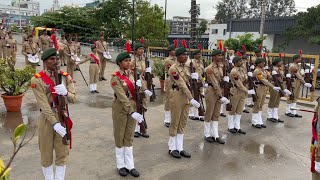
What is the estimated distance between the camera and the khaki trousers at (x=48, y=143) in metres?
3.91

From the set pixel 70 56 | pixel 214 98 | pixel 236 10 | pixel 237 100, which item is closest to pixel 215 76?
pixel 214 98

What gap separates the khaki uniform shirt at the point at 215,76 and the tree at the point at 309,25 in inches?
841

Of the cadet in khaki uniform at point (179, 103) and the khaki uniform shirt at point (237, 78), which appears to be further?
the khaki uniform shirt at point (237, 78)

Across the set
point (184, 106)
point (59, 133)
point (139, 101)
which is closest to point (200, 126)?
point (184, 106)

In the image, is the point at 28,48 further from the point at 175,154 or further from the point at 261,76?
the point at 261,76

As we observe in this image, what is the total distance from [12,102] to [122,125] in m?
4.08

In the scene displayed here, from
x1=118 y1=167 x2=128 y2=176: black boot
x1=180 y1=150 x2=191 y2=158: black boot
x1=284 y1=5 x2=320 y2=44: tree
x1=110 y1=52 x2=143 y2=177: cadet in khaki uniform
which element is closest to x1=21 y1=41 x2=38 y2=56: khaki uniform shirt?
x1=110 y1=52 x2=143 y2=177: cadet in khaki uniform

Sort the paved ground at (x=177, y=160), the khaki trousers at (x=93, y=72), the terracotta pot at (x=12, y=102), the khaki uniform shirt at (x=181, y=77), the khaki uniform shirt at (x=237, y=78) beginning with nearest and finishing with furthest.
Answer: the paved ground at (x=177, y=160) < the khaki uniform shirt at (x=181, y=77) < the khaki uniform shirt at (x=237, y=78) < the terracotta pot at (x=12, y=102) < the khaki trousers at (x=93, y=72)

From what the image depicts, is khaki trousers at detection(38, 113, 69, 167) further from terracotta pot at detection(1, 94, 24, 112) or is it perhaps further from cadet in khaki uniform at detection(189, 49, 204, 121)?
terracotta pot at detection(1, 94, 24, 112)

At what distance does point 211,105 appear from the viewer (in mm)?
6418

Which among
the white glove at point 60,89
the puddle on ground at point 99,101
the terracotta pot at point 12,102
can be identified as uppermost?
the white glove at point 60,89

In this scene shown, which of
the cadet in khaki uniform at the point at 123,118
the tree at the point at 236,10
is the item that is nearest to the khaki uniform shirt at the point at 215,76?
the cadet in khaki uniform at the point at 123,118

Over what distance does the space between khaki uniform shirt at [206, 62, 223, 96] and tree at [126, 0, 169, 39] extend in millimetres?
15724

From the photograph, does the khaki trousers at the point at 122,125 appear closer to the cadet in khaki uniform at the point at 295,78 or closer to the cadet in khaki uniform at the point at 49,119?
the cadet in khaki uniform at the point at 49,119
